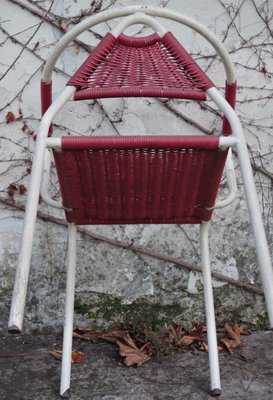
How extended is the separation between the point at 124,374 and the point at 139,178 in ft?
2.56

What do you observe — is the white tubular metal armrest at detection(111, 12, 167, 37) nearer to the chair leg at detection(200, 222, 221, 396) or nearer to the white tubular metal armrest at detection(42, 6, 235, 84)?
the white tubular metal armrest at detection(42, 6, 235, 84)

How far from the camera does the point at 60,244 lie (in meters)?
2.45

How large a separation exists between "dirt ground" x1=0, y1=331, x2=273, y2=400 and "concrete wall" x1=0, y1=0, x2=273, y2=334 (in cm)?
17

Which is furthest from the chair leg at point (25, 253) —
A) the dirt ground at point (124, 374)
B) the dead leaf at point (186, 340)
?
the dead leaf at point (186, 340)

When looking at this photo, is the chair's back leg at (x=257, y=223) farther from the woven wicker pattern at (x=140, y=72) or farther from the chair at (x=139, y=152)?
the woven wicker pattern at (x=140, y=72)

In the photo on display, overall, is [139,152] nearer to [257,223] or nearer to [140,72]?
[140,72]

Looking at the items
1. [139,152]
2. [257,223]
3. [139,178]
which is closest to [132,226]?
[139,178]

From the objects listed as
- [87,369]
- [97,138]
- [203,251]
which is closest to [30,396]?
[87,369]

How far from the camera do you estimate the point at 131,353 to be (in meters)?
2.28

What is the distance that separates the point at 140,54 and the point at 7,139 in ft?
2.54

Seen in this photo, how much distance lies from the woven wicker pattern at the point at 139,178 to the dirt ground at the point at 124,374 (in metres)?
0.57

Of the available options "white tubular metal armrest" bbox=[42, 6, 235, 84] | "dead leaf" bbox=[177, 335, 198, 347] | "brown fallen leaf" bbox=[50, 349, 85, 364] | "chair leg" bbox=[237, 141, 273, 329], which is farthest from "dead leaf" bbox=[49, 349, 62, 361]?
"chair leg" bbox=[237, 141, 273, 329]

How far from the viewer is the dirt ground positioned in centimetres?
200

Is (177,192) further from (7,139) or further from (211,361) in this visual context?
(7,139)
